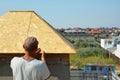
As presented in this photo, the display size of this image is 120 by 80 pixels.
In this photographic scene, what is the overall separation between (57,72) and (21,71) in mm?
5445

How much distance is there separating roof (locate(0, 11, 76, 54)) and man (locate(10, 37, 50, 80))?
5.00 m

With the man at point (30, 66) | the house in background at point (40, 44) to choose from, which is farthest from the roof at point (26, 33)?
the man at point (30, 66)

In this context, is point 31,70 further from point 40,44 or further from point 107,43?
point 107,43

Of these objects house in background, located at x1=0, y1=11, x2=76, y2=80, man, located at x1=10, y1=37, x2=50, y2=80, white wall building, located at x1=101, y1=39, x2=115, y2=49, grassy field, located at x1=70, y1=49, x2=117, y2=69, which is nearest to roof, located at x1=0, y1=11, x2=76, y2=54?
house in background, located at x1=0, y1=11, x2=76, y2=80

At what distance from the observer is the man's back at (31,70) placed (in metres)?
3.74

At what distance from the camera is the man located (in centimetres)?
373

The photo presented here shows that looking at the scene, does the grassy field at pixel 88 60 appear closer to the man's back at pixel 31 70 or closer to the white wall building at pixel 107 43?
the white wall building at pixel 107 43

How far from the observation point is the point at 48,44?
29.7ft

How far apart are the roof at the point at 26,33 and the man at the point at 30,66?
500 centimetres

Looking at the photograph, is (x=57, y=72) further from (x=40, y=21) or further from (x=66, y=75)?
(x=40, y=21)

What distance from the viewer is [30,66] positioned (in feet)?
12.3

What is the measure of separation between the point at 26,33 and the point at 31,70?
584 centimetres

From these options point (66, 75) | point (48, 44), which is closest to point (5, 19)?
point (48, 44)

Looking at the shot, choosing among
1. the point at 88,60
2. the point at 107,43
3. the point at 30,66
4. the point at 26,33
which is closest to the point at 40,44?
the point at 26,33
